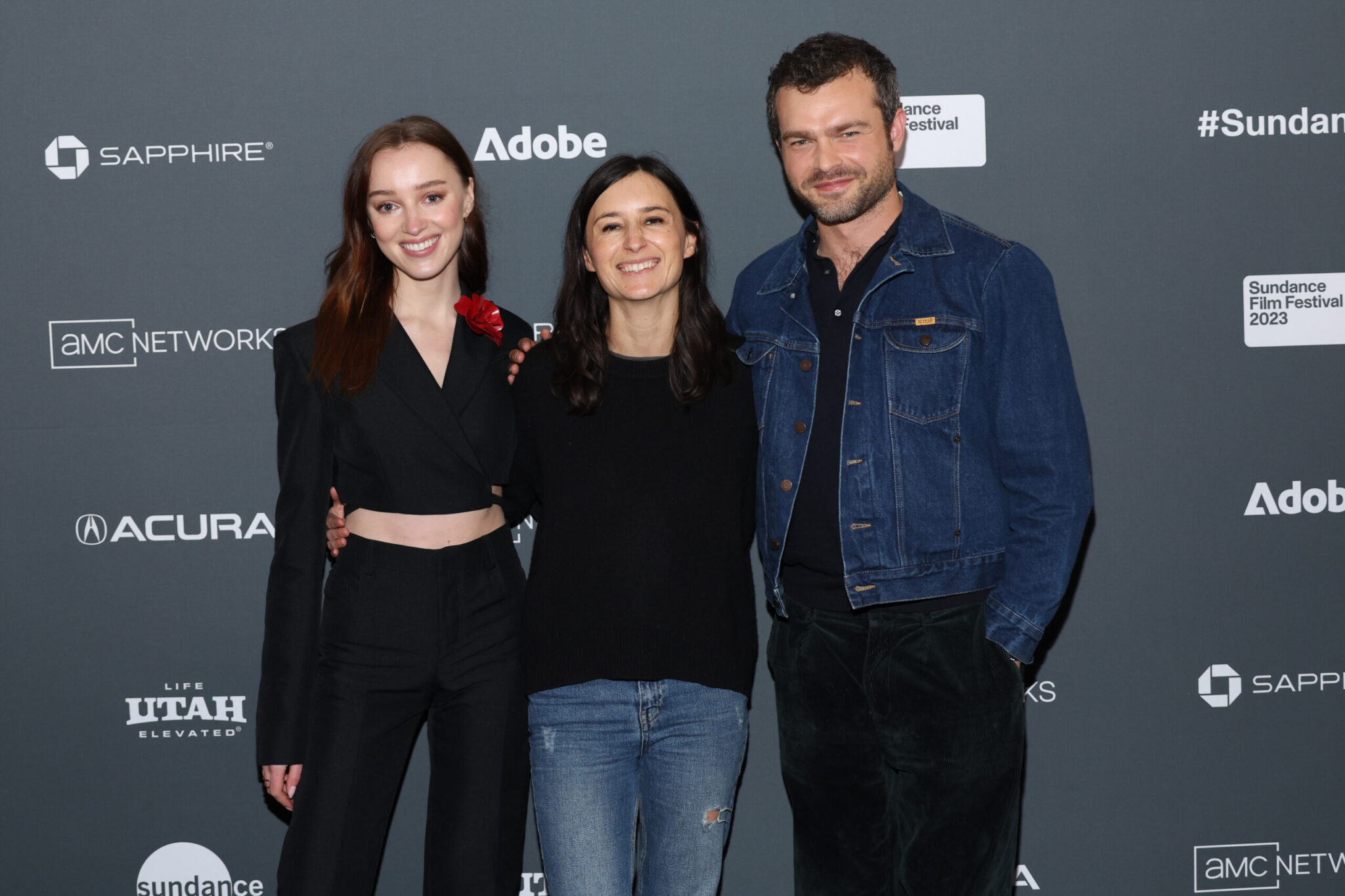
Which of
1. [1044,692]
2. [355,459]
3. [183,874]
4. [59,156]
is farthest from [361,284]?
[1044,692]

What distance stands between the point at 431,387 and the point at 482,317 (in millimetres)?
187

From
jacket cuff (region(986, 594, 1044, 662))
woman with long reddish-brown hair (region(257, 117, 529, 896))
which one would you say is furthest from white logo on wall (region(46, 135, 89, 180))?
jacket cuff (region(986, 594, 1044, 662))

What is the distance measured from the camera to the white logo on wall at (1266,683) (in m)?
2.74

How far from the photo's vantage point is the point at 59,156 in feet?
8.64

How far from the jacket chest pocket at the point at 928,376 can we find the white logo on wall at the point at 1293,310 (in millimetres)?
1198

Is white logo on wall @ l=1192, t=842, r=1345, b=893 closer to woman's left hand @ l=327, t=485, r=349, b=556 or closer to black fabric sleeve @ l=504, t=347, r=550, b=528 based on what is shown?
black fabric sleeve @ l=504, t=347, r=550, b=528

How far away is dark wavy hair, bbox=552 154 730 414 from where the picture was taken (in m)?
1.97

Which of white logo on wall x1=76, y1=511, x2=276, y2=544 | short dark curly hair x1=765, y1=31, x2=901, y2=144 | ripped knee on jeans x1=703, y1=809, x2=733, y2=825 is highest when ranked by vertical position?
short dark curly hair x1=765, y1=31, x2=901, y2=144

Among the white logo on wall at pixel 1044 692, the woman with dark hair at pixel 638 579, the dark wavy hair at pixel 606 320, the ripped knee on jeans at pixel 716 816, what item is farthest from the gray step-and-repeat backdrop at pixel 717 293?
the ripped knee on jeans at pixel 716 816

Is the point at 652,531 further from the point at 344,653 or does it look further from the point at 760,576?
the point at 760,576

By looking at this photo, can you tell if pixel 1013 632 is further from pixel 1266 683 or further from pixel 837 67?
pixel 1266 683

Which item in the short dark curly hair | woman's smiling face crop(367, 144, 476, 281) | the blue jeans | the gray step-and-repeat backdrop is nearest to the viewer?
the blue jeans

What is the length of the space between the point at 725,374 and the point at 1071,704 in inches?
56.5

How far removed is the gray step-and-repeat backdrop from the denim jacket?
77 centimetres
